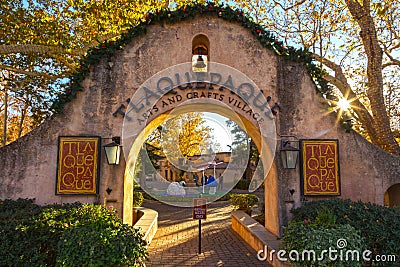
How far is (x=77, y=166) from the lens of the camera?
6.67m

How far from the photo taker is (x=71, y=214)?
5566 millimetres

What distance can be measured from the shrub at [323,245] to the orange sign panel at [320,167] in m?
2.00

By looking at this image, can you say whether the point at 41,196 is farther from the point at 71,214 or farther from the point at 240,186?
the point at 240,186

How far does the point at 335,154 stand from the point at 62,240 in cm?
605

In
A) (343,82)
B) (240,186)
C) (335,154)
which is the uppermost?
(343,82)

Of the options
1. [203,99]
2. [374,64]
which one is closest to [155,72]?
[203,99]

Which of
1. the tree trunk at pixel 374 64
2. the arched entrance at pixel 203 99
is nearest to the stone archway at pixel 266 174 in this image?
the arched entrance at pixel 203 99

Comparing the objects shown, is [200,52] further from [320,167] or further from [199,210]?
[320,167]

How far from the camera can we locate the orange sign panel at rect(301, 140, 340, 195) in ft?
22.8

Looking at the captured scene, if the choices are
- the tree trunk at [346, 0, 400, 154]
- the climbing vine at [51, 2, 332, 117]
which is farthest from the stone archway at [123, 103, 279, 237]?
the tree trunk at [346, 0, 400, 154]

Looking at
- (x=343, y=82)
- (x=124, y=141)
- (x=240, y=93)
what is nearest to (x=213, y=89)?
(x=240, y=93)

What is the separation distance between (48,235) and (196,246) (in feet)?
13.1

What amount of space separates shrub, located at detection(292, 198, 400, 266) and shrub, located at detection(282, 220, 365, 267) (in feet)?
1.16

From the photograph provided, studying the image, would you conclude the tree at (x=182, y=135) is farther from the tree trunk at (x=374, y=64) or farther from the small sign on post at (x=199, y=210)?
the small sign on post at (x=199, y=210)
